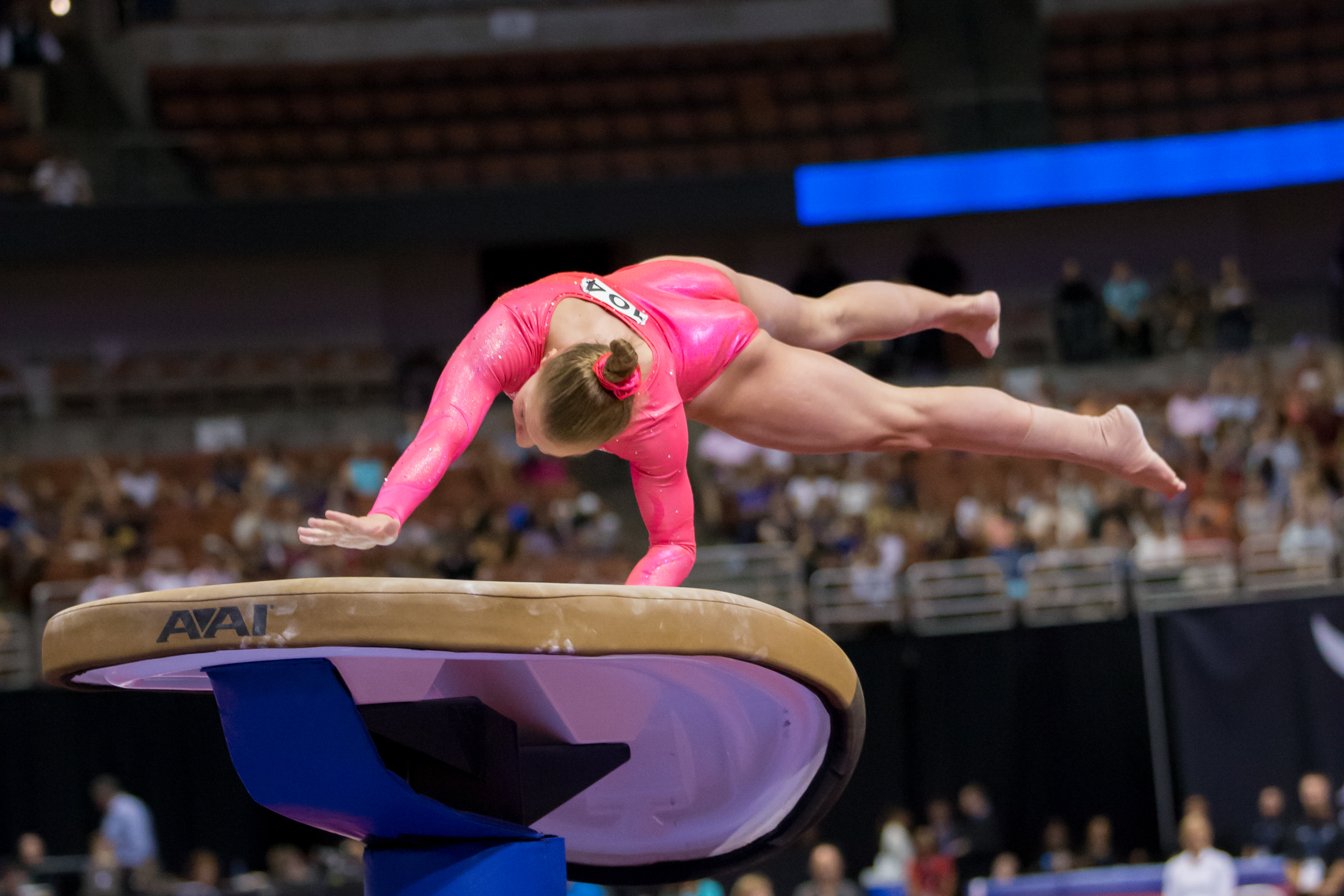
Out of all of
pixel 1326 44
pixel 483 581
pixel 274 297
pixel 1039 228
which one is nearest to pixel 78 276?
pixel 274 297

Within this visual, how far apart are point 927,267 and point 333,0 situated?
23.0 feet

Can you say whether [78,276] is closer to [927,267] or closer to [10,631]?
[10,631]

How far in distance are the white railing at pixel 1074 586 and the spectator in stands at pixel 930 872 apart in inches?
63.7

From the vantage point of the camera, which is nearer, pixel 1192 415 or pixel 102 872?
pixel 102 872

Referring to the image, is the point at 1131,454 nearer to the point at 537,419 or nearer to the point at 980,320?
the point at 980,320

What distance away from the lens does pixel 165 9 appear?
14.3 metres

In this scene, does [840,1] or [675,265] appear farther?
[840,1]

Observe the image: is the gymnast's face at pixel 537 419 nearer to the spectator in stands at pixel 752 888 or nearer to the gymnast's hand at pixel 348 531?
the gymnast's hand at pixel 348 531

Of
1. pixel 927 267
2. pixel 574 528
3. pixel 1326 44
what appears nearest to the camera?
pixel 574 528

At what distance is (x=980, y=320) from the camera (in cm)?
301

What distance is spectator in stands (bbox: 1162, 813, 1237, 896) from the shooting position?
6.89 meters

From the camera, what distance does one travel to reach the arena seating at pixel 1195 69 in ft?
43.8

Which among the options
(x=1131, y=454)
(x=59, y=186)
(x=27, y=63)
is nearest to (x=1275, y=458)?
(x=1131, y=454)

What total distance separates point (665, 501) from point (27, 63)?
13118 millimetres
